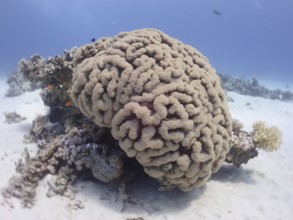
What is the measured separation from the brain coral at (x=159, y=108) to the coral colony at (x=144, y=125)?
17 mm

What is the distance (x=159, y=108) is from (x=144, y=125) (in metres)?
0.38

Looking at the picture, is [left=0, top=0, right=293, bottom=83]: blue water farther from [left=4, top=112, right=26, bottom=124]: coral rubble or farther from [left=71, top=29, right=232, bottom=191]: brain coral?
[left=71, top=29, right=232, bottom=191]: brain coral

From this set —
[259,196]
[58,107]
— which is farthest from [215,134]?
[58,107]

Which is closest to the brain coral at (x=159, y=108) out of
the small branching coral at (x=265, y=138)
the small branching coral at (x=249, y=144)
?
the small branching coral at (x=249, y=144)

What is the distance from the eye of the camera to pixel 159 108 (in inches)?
209

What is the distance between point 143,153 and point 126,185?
3.56ft

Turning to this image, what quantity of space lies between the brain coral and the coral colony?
0.02m

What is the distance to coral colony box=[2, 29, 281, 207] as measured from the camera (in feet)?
17.6

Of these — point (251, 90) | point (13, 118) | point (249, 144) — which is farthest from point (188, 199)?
point (251, 90)

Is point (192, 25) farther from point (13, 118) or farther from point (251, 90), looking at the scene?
point (13, 118)

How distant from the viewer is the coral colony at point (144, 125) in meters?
5.38

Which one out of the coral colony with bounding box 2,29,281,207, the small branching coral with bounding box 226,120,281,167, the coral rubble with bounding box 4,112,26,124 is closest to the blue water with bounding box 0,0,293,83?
the coral rubble with bounding box 4,112,26,124

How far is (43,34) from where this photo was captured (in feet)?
477

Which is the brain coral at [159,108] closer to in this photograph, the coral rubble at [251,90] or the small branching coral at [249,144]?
the small branching coral at [249,144]
